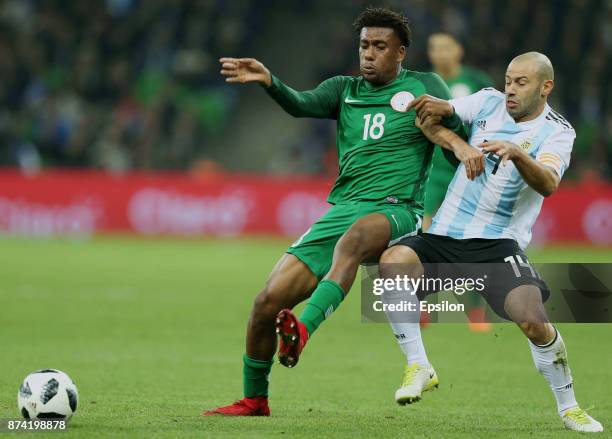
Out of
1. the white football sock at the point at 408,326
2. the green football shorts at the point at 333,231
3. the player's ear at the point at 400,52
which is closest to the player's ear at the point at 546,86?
the player's ear at the point at 400,52

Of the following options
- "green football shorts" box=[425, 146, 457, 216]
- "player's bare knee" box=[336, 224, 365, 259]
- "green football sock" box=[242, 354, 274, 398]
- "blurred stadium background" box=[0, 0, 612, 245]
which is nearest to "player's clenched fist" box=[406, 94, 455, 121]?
"player's bare knee" box=[336, 224, 365, 259]

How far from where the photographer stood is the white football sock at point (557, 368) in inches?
242

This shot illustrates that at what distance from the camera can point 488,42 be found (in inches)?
929

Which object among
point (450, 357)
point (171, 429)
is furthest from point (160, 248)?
point (171, 429)

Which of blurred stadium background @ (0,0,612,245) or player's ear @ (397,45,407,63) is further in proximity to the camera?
blurred stadium background @ (0,0,612,245)

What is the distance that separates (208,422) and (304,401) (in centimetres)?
119

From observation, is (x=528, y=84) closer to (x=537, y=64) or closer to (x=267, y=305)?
(x=537, y=64)

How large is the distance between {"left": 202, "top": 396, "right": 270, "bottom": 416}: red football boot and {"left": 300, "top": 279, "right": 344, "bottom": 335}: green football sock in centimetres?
82

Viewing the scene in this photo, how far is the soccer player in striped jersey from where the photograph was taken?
6.12 metres

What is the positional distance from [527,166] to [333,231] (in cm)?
124

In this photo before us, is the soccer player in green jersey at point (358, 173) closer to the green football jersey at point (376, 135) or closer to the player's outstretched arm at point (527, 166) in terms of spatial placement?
the green football jersey at point (376, 135)

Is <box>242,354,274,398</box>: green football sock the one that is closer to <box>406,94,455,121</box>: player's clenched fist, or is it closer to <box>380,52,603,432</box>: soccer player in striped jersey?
<box>380,52,603,432</box>: soccer player in striped jersey

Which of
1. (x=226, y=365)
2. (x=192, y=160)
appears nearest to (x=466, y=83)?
(x=226, y=365)

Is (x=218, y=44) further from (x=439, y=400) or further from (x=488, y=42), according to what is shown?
(x=439, y=400)
